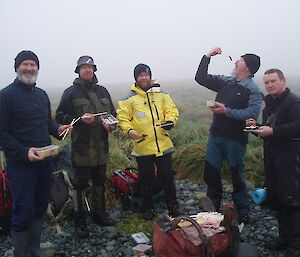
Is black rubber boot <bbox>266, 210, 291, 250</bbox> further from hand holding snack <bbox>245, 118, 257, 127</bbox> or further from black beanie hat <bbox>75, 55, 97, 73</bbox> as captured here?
black beanie hat <bbox>75, 55, 97, 73</bbox>

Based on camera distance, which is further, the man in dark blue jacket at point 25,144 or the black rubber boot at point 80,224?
the black rubber boot at point 80,224

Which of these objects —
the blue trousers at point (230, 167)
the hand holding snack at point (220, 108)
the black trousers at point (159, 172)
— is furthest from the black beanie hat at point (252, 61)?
the black trousers at point (159, 172)

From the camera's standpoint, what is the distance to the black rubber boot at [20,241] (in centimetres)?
346

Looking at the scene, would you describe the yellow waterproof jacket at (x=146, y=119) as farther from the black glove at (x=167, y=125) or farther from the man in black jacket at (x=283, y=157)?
the man in black jacket at (x=283, y=157)

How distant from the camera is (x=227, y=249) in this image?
2713 millimetres

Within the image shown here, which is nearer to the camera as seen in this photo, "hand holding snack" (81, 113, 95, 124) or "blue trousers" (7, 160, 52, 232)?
"blue trousers" (7, 160, 52, 232)

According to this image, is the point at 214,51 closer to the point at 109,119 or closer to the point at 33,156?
the point at 109,119

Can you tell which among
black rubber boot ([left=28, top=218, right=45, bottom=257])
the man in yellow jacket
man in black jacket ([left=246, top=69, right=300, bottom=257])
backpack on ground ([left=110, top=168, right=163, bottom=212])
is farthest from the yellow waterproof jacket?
black rubber boot ([left=28, top=218, right=45, bottom=257])

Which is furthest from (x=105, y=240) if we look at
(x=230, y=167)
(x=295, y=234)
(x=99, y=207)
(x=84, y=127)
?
(x=295, y=234)

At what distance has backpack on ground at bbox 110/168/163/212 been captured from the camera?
5223 millimetres

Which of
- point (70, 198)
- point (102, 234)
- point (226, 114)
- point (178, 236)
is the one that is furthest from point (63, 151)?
point (178, 236)

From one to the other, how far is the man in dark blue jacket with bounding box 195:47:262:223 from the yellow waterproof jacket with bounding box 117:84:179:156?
2.37 feet

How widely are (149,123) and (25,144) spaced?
1.90m

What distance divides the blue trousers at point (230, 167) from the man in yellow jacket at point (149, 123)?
2.02ft
